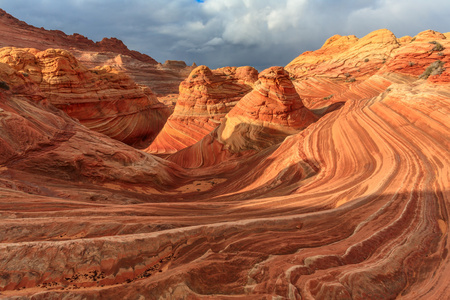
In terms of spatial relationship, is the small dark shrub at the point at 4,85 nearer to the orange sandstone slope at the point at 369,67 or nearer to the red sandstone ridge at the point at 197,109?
the red sandstone ridge at the point at 197,109

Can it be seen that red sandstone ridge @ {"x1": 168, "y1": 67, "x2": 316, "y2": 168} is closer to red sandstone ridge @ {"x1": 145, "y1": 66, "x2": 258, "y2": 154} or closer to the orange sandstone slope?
the orange sandstone slope

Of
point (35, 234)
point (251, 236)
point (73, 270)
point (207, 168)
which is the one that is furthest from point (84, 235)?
point (207, 168)

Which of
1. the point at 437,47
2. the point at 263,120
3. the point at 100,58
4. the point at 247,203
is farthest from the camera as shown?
the point at 100,58

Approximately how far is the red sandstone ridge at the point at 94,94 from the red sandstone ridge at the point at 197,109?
22.8 feet

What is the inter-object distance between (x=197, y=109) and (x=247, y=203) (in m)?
17.6

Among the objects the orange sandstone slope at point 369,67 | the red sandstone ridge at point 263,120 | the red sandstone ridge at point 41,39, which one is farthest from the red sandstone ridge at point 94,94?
the red sandstone ridge at point 41,39

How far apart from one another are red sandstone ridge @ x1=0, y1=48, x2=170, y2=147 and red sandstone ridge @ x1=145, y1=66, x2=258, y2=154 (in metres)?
6.95

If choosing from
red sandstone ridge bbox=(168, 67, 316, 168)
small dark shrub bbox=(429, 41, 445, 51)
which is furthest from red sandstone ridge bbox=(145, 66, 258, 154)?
small dark shrub bbox=(429, 41, 445, 51)

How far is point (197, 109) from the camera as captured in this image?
22047 millimetres

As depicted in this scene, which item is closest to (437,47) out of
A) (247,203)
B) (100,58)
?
(247,203)

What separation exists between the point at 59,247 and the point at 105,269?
0.63 meters

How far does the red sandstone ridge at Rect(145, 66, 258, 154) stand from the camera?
21.6 metres

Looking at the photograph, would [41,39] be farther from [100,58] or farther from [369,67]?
[369,67]

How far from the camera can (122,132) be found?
27.3 m
